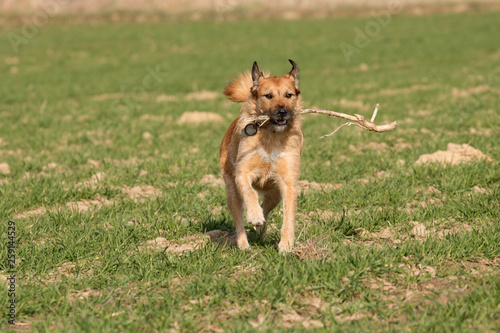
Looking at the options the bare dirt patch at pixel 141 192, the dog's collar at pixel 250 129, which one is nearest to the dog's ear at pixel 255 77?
the dog's collar at pixel 250 129

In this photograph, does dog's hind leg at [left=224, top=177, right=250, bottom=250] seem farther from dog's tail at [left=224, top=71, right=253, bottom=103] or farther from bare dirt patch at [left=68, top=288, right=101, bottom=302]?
bare dirt patch at [left=68, top=288, right=101, bottom=302]

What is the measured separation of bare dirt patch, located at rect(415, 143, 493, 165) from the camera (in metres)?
7.61

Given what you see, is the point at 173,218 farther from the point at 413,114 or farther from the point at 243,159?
the point at 413,114

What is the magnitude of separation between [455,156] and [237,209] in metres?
4.19

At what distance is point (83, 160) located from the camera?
29.2ft

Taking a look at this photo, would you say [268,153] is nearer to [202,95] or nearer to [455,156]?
[455,156]

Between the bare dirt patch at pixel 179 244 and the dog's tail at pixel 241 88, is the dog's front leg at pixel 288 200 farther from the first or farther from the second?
the dog's tail at pixel 241 88

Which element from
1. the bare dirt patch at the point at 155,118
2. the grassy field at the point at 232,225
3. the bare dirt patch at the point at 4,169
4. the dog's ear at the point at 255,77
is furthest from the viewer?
the bare dirt patch at the point at 155,118

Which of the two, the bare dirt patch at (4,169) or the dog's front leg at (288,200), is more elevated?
the dog's front leg at (288,200)

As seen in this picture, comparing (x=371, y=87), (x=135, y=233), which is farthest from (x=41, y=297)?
(x=371, y=87)

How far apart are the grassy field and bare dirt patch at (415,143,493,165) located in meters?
0.15

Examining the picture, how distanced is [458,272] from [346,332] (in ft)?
4.44

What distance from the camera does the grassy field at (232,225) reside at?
372 centimetres

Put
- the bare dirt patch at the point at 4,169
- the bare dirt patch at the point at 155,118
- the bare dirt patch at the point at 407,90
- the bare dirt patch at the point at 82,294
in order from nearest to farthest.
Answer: the bare dirt patch at the point at 82,294 → the bare dirt patch at the point at 4,169 → the bare dirt patch at the point at 155,118 → the bare dirt patch at the point at 407,90
